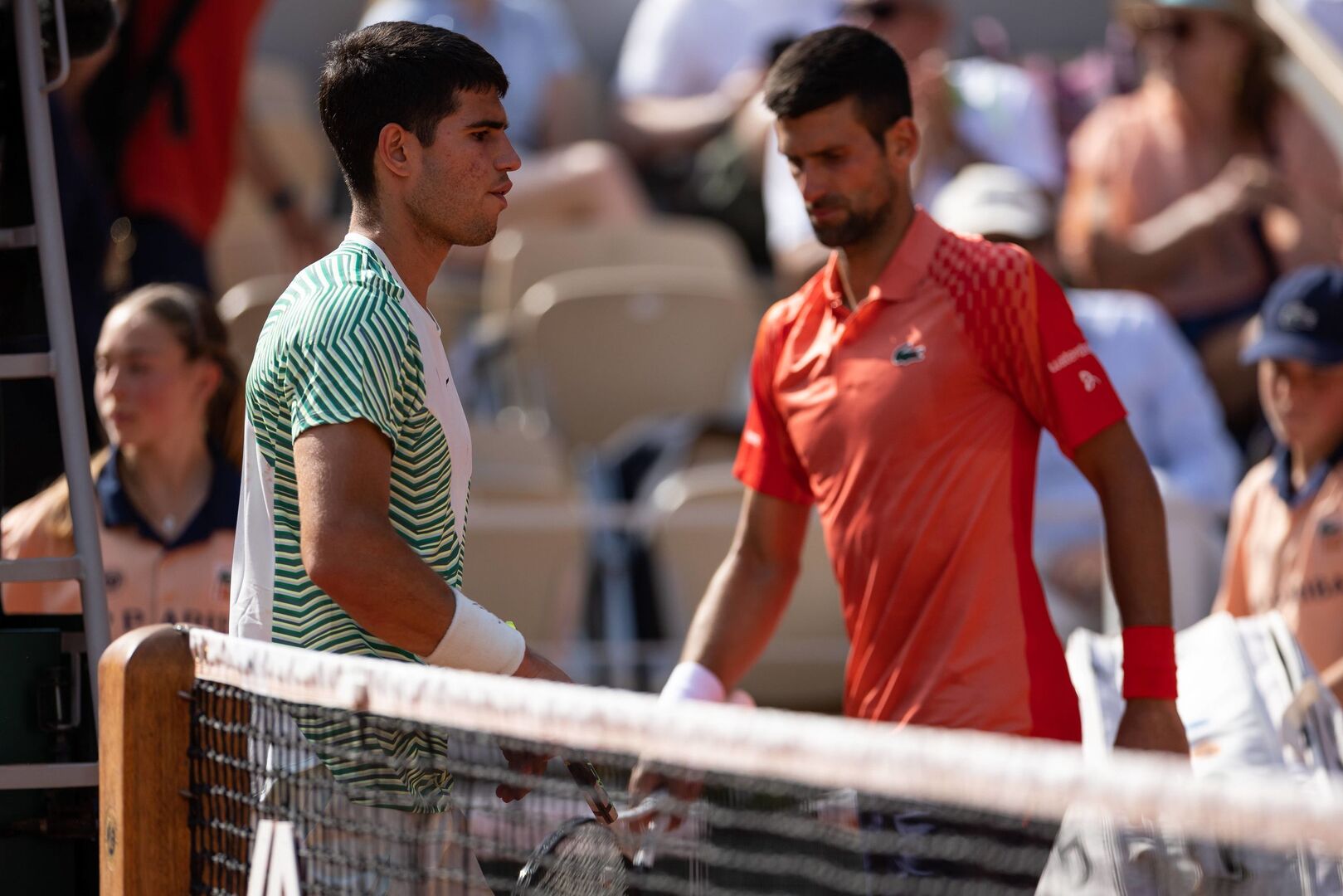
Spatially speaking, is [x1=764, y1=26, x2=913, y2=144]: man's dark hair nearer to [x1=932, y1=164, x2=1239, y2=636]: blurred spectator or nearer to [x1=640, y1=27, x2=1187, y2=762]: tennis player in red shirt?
[x1=640, y1=27, x2=1187, y2=762]: tennis player in red shirt

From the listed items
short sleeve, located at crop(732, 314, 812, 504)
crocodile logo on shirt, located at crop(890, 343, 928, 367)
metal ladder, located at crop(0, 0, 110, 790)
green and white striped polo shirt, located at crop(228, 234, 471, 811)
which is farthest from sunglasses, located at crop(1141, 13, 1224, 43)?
green and white striped polo shirt, located at crop(228, 234, 471, 811)

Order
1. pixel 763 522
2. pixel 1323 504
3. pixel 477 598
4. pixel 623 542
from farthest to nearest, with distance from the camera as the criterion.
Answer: pixel 623 542, pixel 477 598, pixel 1323 504, pixel 763 522

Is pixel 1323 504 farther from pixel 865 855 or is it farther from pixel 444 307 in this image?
pixel 444 307

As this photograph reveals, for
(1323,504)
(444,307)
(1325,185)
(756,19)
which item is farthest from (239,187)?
(1323,504)

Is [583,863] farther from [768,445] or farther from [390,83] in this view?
[768,445]

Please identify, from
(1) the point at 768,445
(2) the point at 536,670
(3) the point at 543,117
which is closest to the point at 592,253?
(3) the point at 543,117

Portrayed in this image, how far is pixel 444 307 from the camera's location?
27.2 ft

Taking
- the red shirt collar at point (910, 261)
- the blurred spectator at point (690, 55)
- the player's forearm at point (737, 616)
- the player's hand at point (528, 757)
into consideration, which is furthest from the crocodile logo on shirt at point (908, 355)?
the blurred spectator at point (690, 55)

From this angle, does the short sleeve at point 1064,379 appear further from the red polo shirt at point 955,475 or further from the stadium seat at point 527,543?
the stadium seat at point 527,543

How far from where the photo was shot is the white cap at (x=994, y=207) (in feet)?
20.2

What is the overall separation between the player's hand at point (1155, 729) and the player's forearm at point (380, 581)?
1.41 meters

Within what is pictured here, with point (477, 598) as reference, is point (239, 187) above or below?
above

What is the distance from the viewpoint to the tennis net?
72.8 inches

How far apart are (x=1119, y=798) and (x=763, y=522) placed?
222cm
